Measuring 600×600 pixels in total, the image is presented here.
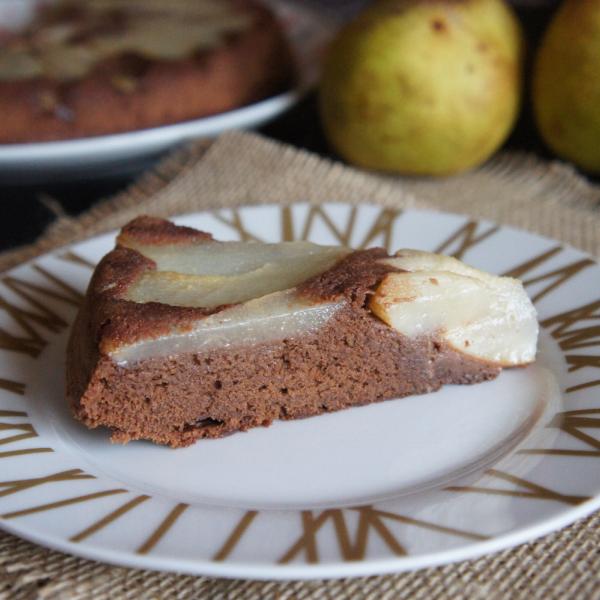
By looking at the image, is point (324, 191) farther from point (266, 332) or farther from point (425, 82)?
point (266, 332)

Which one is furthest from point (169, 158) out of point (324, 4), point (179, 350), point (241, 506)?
point (324, 4)

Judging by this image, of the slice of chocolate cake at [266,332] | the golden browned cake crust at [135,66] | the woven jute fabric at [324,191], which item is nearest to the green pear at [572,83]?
the woven jute fabric at [324,191]

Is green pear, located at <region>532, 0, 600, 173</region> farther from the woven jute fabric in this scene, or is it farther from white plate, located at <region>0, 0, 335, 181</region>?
white plate, located at <region>0, 0, 335, 181</region>

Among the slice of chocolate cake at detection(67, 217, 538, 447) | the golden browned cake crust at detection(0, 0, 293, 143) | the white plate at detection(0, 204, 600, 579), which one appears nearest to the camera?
the white plate at detection(0, 204, 600, 579)

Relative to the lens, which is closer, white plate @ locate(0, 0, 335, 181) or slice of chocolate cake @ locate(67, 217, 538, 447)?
slice of chocolate cake @ locate(67, 217, 538, 447)

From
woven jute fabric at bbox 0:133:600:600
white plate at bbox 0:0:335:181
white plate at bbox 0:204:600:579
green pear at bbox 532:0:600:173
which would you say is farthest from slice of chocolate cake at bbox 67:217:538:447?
green pear at bbox 532:0:600:173

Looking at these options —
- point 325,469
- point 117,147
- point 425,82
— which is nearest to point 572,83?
point 425,82

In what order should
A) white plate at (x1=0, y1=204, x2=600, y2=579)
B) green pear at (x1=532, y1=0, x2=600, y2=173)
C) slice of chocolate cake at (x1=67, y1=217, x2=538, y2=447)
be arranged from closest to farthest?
white plate at (x1=0, y1=204, x2=600, y2=579) < slice of chocolate cake at (x1=67, y1=217, x2=538, y2=447) < green pear at (x1=532, y1=0, x2=600, y2=173)
